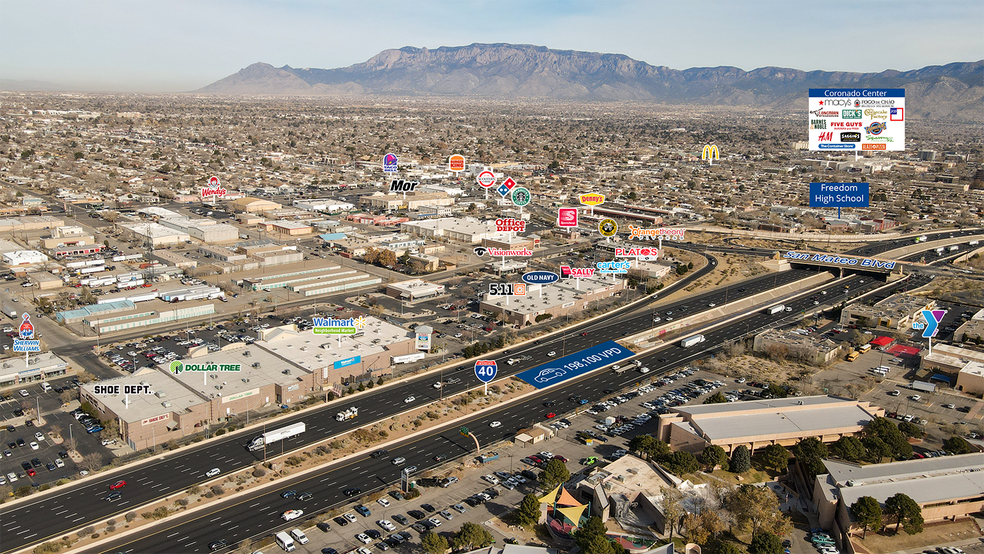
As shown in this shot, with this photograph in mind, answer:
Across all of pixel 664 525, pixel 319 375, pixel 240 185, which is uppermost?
pixel 240 185

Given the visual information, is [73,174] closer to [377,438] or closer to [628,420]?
[377,438]

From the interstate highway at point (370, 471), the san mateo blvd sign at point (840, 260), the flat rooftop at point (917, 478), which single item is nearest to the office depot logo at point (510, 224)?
the interstate highway at point (370, 471)

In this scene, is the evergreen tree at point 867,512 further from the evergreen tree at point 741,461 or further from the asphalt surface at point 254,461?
the asphalt surface at point 254,461

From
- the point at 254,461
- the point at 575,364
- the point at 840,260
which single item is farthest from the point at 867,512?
the point at 840,260

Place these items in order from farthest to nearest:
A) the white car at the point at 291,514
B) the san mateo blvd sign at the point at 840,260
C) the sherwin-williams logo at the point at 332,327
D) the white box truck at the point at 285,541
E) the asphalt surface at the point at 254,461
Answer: the san mateo blvd sign at the point at 840,260, the sherwin-williams logo at the point at 332,327, the white car at the point at 291,514, the asphalt surface at the point at 254,461, the white box truck at the point at 285,541

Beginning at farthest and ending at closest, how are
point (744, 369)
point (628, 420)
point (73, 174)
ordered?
point (73, 174), point (744, 369), point (628, 420)

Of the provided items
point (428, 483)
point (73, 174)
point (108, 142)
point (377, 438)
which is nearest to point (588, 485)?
point (428, 483)
